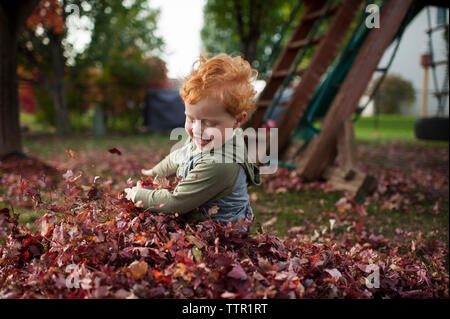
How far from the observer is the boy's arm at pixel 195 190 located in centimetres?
205

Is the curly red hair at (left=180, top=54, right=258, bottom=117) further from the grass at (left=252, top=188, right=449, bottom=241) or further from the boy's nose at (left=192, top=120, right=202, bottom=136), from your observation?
the grass at (left=252, top=188, right=449, bottom=241)

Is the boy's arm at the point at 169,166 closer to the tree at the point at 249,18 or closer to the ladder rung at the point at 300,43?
the ladder rung at the point at 300,43

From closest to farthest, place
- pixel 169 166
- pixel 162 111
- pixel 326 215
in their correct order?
pixel 169 166 < pixel 326 215 < pixel 162 111

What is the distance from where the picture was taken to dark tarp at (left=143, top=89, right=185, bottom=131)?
1698cm

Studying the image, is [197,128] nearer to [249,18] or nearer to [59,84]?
[249,18]

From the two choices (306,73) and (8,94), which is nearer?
(306,73)

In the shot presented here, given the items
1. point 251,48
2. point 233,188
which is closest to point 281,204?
point 233,188

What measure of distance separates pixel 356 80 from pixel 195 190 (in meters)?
3.72

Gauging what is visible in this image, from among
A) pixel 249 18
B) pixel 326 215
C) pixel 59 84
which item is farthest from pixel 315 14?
pixel 59 84

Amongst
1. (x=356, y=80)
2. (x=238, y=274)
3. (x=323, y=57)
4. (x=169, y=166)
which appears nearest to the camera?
(x=238, y=274)

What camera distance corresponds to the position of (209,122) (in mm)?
2098

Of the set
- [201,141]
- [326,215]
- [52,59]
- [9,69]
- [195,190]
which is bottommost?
[326,215]

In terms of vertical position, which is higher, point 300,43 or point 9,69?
point 300,43

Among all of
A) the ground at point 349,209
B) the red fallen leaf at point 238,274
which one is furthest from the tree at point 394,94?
the red fallen leaf at point 238,274
